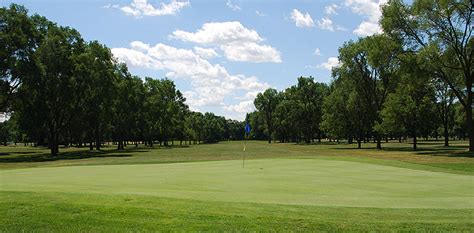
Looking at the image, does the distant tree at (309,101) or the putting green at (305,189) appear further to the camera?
the distant tree at (309,101)

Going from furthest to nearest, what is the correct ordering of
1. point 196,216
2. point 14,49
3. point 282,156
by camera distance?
point 14,49, point 282,156, point 196,216

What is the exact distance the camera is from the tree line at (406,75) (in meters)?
52.7

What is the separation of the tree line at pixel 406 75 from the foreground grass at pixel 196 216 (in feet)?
146

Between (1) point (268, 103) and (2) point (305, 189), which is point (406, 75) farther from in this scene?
(1) point (268, 103)

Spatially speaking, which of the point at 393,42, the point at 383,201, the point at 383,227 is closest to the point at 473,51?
the point at 393,42

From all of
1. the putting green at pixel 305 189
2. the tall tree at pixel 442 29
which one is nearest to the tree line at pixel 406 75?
the tall tree at pixel 442 29

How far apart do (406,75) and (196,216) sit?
2065 inches

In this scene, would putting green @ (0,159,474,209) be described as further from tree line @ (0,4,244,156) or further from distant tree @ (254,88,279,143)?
distant tree @ (254,88,279,143)

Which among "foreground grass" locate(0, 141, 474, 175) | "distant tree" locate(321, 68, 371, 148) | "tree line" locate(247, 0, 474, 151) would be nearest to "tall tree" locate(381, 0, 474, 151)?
"tree line" locate(247, 0, 474, 151)

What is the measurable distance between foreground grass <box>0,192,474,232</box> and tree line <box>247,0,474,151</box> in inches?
1754

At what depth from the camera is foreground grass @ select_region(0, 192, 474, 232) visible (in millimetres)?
9875

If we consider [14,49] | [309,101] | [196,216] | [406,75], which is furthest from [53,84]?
[309,101]

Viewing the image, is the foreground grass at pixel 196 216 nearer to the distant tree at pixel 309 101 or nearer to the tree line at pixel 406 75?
the tree line at pixel 406 75

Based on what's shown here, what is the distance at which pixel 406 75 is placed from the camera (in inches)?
2247
